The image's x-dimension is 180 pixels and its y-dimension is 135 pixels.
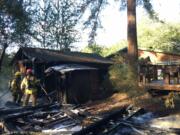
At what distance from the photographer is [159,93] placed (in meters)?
17.0

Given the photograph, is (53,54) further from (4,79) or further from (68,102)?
(4,79)

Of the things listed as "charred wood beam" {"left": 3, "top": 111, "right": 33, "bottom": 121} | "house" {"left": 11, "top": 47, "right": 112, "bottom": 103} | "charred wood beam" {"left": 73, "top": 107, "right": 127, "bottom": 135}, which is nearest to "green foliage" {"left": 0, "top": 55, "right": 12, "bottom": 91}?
"house" {"left": 11, "top": 47, "right": 112, "bottom": 103}

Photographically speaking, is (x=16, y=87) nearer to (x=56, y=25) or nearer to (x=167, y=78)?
(x=167, y=78)

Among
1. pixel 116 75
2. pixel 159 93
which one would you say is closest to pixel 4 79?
pixel 116 75

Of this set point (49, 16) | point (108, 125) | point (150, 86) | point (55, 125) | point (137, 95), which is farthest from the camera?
point (49, 16)

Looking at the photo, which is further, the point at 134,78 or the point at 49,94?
the point at 49,94

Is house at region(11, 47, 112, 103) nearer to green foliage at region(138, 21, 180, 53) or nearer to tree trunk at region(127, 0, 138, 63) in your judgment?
tree trunk at region(127, 0, 138, 63)

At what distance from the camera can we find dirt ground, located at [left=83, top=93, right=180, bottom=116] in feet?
53.0

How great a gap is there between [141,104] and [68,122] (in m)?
4.87

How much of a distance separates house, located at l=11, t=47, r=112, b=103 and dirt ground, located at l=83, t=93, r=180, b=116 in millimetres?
3004

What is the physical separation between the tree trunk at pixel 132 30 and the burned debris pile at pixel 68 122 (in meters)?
6.37

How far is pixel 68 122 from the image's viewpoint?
15.1 m

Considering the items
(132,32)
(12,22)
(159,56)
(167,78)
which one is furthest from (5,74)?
(167,78)

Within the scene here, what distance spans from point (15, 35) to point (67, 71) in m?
23.2
